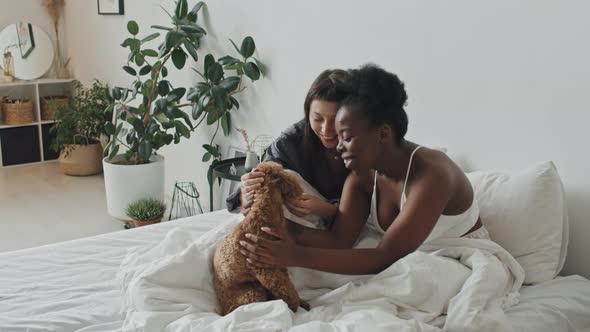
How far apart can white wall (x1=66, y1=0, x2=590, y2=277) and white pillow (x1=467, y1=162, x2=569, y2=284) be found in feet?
0.34

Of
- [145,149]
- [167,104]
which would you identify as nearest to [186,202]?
[145,149]

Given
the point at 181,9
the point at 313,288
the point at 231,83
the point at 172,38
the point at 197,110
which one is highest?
the point at 181,9

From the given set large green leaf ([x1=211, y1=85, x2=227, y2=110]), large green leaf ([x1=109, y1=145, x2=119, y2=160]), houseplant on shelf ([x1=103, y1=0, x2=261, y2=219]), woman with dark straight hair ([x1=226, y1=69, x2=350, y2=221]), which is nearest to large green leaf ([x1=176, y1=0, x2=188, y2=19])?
houseplant on shelf ([x1=103, y1=0, x2=261, y2=219])

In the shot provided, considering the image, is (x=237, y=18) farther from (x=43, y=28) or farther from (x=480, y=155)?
(x=43, y=28)

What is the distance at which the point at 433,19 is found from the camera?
2186 millimetres

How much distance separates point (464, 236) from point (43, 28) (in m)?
4.66

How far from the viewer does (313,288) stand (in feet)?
5.65

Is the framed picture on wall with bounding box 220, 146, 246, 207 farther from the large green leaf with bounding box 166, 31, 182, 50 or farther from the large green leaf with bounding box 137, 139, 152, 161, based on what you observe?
the large green leaf with bounding box 166, 31, 182, 50

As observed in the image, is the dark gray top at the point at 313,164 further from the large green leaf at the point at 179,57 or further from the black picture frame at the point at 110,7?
the black picture frame at the point at 110,7

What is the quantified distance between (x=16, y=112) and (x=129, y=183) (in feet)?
6.13

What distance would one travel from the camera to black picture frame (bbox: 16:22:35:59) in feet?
16.7

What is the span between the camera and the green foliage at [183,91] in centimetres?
320

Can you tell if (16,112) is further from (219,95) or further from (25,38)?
(219,95)

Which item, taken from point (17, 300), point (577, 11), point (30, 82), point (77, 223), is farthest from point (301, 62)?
point (30, 82)
